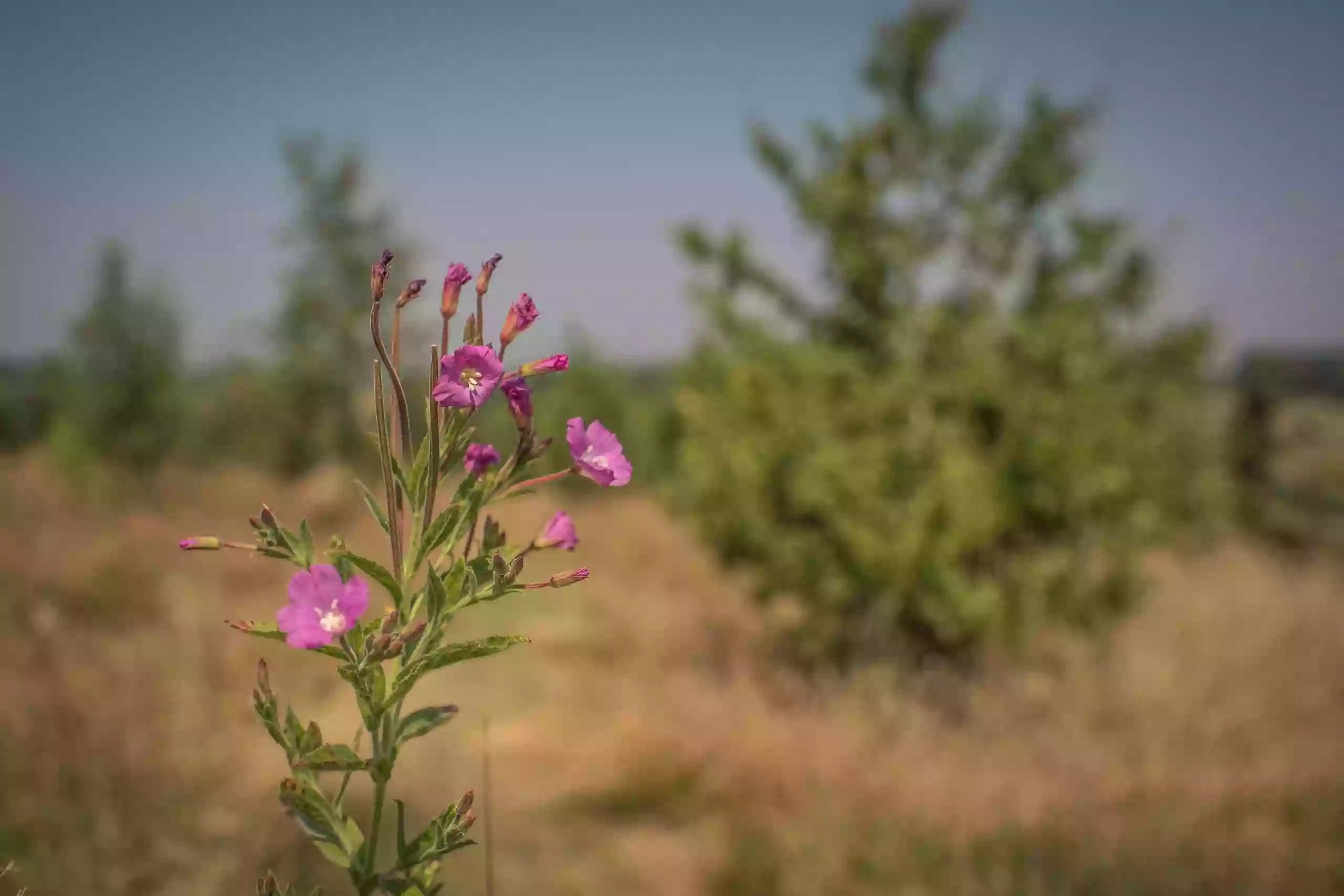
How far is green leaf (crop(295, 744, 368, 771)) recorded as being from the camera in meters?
0.83

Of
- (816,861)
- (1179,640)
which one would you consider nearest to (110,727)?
(816,861)

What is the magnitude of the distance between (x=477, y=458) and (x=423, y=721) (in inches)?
11.3

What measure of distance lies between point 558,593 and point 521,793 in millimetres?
6111

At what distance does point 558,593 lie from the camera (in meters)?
11.0

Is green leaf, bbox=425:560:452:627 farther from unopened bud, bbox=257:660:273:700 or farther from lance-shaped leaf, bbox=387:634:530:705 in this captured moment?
unopened bud, bbox=257:660:273:700

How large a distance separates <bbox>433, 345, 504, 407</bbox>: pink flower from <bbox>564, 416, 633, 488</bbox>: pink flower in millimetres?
104

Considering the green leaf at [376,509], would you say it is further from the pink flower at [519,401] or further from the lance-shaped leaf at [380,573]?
the pink flower at [519,401]

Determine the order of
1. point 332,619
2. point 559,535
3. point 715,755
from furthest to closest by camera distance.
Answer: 1. point 715,755
2. point 559,535
3. point 332,619

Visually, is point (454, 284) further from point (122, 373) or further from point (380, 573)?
point (122, 373)

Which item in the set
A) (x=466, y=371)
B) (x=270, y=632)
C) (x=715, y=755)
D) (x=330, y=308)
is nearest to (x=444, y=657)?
(x=270, y=632)

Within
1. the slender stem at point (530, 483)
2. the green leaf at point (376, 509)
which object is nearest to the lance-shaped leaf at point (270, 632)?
the green leaf at point (376, 509)

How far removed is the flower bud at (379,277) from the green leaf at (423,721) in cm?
41

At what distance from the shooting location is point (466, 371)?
82 centimetres

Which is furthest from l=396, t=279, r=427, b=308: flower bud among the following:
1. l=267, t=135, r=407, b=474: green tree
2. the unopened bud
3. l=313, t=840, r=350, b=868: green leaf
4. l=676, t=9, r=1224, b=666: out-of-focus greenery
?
l=267, t=135, r=407, b=474: green tree
